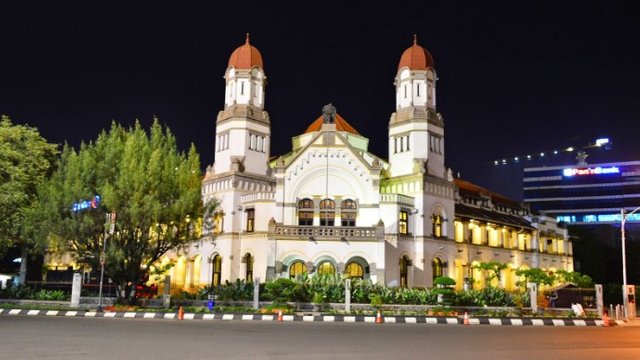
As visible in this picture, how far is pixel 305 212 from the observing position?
47281 millimetres

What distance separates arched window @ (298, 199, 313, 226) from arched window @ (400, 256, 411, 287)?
7763 millimetres

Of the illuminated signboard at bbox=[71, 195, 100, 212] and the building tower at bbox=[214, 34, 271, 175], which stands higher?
the building tower at bbox=[214, 34, 271, 175]

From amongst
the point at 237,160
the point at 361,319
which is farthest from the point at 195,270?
the point at 361,319

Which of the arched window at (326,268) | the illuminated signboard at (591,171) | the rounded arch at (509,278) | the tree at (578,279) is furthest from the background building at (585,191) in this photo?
the arched window at (326,268)

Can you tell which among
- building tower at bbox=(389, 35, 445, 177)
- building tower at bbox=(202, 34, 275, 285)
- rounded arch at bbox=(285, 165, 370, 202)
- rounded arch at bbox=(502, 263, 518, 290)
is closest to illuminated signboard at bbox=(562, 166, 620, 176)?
rounded arch at bbox=(502, 263, 518, 290)

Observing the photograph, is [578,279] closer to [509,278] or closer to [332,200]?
[509,278]

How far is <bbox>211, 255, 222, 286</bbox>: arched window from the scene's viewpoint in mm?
49062

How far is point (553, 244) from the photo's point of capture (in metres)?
70.4

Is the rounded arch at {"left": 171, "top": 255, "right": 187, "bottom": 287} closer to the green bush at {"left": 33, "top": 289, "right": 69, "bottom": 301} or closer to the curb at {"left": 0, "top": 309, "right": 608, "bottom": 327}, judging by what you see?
the green bush at {"left": 33, "top": 289, "right": 69, "bottom": 301}

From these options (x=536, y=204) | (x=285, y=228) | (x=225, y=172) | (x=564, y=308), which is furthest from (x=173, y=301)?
(x=536, y=204)

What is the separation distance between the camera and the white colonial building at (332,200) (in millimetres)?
43844

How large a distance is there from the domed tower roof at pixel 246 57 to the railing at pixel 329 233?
613 inches

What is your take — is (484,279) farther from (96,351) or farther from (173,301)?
(96,351)

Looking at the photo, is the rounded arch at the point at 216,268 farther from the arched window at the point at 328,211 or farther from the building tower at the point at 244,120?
the arched window at the point at 328,211
